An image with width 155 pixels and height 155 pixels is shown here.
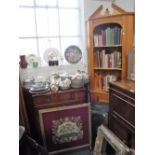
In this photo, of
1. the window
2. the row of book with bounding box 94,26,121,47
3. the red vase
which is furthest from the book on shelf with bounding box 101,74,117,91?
the red vase

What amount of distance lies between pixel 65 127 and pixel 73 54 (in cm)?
103

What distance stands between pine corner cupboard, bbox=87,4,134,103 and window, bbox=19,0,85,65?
0.32 meters

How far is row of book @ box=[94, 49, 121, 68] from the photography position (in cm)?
231

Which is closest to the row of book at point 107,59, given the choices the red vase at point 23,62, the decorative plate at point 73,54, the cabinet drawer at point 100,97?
the decorative plate at point 73,54

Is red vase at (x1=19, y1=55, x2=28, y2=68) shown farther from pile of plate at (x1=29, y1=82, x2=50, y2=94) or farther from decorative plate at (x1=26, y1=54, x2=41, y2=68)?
pile of plate at (x1=29, y1=82, x2=50, y2=94)

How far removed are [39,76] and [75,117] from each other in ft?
2.41

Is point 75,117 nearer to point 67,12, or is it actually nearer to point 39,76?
point 39,76

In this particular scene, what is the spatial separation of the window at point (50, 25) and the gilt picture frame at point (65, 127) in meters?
0.78

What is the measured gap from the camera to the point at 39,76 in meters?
2.42

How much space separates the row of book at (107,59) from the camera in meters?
2.31

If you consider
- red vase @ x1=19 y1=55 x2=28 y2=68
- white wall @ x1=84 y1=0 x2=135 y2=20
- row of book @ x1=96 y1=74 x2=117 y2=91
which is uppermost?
white wall @ x1=84 y1=0 x2=135 y2=20
